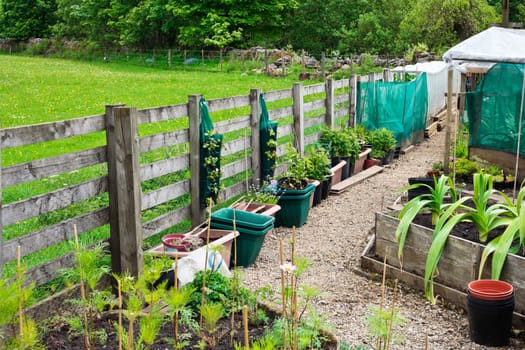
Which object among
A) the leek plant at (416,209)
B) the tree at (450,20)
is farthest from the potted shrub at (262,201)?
the tree at (450,20)

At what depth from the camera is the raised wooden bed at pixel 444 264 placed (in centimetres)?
496

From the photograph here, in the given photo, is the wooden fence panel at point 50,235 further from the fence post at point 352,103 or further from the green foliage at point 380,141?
the fence post at point 352,103

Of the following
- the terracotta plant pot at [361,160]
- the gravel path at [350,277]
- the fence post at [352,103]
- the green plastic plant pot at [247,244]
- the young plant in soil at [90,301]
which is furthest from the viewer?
the fence post at [352,103]

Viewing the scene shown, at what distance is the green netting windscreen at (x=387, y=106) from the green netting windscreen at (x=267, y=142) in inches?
180

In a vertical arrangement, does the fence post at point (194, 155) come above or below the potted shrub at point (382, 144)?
above

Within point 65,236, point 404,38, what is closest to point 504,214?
point 65,236

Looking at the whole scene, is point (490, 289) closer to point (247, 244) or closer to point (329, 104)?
point (247, 244)

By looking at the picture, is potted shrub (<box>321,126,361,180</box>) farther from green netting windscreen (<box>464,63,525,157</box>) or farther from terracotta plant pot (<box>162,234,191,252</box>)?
terracotta plant pot (<box>162,234,191,252</box>)

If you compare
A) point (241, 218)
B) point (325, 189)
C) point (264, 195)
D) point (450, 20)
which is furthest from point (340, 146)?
point (450, 20)

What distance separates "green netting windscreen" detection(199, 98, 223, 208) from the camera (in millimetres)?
6840

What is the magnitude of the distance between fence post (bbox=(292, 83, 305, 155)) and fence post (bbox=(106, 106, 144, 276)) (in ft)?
15.1

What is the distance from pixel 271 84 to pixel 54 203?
21.0m

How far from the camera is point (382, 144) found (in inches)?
474

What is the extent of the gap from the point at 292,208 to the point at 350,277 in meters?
1.79
